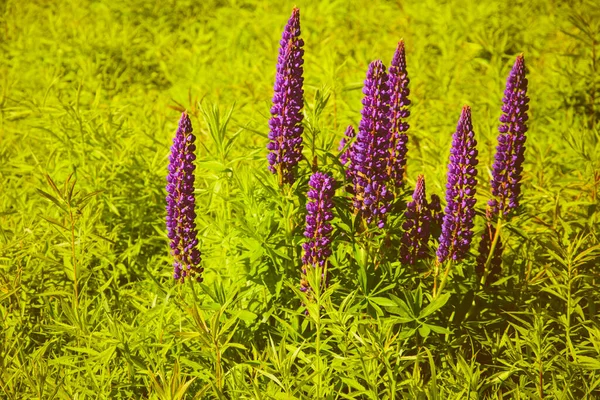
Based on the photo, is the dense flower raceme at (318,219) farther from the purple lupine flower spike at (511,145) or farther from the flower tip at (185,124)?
the purple lupine flower spike at (511,145)

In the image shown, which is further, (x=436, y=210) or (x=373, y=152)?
(x=436, y=210)

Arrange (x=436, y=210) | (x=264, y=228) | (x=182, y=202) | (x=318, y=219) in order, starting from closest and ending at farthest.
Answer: (x=318, y=219)
(x=182, y=202)
(x=264, y=228)
(x=436, y=210)

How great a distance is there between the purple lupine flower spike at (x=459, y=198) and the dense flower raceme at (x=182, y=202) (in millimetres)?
1076

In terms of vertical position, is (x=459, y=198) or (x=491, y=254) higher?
(x=459, y=198)

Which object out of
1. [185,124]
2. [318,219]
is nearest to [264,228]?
[318,219]

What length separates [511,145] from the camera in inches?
127

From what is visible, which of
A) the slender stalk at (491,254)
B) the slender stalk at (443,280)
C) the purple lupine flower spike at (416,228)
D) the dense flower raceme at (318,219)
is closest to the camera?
the dense flower raceme at (318,219)

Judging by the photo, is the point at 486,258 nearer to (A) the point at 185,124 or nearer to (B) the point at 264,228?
(B) the point at 264,228

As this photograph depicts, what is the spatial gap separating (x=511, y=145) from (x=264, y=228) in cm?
120

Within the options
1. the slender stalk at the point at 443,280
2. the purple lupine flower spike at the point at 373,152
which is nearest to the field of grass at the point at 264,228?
the slender stalk at the point at 443,280

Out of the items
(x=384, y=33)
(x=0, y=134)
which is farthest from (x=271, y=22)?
(x=0, y=134)

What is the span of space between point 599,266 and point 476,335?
0.93 metres

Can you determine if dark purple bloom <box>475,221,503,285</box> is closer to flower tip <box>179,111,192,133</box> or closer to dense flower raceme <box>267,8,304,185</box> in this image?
dense flower raceme <box>267,8,304,185</box>

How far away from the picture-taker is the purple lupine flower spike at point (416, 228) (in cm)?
305
